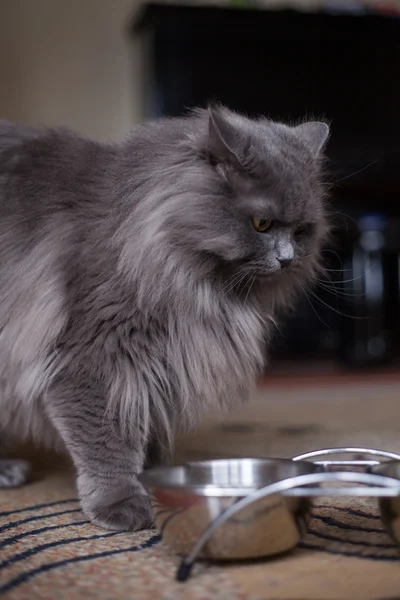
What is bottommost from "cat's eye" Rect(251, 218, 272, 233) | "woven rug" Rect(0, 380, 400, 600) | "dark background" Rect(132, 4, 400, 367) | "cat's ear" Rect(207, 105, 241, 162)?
"woven rug" Rect(0, 380, 400, 600)

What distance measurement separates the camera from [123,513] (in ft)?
4.05

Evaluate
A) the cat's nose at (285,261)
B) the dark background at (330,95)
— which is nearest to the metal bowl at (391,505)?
the cat's nose at (285,261)

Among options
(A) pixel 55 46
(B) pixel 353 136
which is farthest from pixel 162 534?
(A) pixel 55 46

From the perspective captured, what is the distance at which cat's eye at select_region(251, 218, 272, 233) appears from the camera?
1.24 m

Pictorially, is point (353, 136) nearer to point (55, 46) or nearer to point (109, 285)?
point (55, 46)

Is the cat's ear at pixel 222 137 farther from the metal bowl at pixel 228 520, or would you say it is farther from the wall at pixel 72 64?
the wall at pixel 72 64

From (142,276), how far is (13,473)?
2.13 ft

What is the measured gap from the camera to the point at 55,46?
4.46 metres

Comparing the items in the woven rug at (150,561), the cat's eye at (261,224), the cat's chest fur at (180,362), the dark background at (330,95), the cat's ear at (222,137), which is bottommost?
the woven rug at (150,561)

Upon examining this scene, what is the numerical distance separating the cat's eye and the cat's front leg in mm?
418

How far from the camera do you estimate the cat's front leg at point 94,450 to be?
4.21 feet

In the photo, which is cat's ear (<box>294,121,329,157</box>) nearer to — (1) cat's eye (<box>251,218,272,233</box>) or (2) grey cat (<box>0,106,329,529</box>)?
(2) grey cat (<box>0,106,329,529</box>)

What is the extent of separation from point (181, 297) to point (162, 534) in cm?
44

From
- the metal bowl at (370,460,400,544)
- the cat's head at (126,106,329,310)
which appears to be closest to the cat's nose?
the cat's head at (126,106,329,310)
